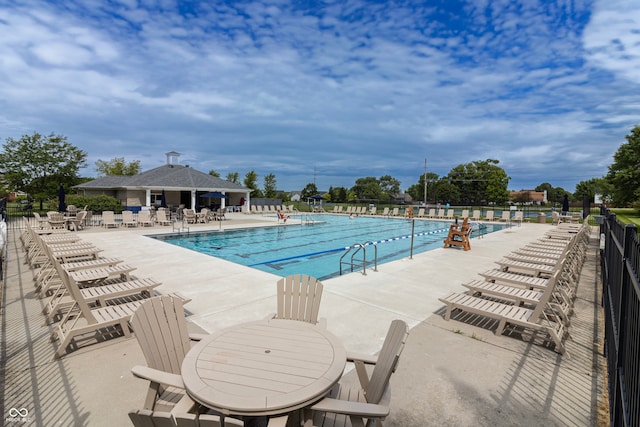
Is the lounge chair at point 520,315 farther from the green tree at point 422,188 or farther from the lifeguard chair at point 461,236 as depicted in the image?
the green tree at point 422,188

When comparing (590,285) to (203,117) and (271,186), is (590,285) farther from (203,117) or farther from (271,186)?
(271,186)

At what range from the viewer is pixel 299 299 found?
138 inches

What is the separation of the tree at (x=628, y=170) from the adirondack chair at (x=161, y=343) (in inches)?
1516

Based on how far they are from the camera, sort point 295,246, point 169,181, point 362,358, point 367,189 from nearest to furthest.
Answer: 1. point 362,358
2. point 295,246
3. point 169,181
4. point 367,189

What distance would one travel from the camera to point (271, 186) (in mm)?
56312

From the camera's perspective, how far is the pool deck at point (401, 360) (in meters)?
2.53

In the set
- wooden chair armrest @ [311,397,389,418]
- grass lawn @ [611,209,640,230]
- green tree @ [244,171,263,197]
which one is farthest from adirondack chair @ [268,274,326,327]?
green tree @ [244,171,263,197]

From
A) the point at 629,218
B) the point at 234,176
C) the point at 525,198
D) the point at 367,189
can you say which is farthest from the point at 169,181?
the point at 367,189

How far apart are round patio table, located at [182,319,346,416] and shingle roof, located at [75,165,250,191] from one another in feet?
86.8

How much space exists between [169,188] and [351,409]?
27.6m

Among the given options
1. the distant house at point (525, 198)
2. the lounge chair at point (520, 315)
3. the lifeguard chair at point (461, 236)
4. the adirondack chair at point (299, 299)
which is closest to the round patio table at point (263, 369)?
the adirondack chair at point (299, 299)

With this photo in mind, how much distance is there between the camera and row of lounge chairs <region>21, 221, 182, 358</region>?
11.8ft

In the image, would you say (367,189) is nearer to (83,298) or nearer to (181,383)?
(83,298)

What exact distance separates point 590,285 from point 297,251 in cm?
878
